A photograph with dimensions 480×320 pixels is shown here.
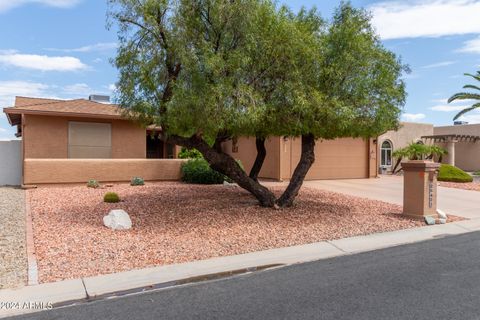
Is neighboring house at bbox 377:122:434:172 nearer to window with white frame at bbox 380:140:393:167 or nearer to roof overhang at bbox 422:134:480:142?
window with white frame at bbox 380:140:393:167

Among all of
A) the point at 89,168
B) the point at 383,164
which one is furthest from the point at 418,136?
the point at 89,168

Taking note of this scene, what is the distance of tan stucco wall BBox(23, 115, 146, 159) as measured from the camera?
16.2 meters

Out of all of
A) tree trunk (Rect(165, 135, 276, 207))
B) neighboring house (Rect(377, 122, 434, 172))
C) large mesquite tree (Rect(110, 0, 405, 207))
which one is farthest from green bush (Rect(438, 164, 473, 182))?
tree trunk (Rect(165, 135, 276, 207))

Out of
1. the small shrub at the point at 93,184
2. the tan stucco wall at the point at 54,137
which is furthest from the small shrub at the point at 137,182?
the tan stucco wall at the point at 54,137

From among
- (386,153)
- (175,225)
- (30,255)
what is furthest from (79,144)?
(386,153)

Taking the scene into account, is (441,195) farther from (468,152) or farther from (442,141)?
(468,152)

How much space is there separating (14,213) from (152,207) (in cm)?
356

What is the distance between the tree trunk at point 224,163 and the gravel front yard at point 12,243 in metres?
4.07

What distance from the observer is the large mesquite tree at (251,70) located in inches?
309

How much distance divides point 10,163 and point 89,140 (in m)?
3.29

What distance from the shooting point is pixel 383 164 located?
27.2 metres

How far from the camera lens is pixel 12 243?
7.39 metres

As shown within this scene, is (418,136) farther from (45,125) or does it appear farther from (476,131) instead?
(45,125)

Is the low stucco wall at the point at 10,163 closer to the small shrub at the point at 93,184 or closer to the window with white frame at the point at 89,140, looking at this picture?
the window with white frame at the point at 89,140
